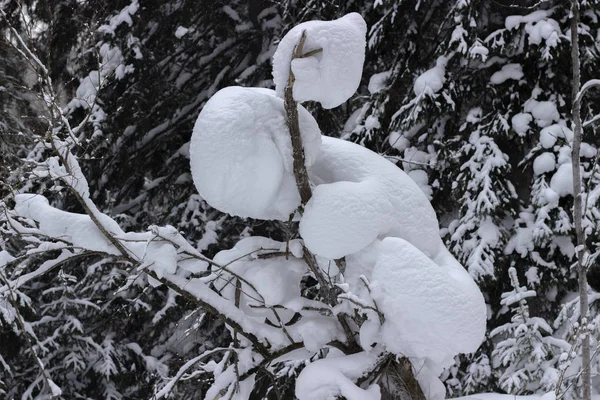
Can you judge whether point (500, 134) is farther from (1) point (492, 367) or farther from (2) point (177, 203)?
(2) point (177, 203)

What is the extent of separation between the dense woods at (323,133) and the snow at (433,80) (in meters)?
0.02

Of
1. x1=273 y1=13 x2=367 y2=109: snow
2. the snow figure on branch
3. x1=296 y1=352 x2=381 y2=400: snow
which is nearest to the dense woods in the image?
the snow figure on branch

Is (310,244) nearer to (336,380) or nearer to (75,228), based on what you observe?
(336,380)

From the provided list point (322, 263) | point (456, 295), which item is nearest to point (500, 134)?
point (322, 263)

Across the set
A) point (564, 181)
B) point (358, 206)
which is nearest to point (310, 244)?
point (358, 206)

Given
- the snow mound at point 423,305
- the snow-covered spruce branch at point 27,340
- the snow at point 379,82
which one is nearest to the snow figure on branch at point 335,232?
the snow mound at point 423,305

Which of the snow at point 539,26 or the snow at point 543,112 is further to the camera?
the snow at point 543,112

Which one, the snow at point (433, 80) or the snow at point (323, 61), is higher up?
the snow at point (323, 61)

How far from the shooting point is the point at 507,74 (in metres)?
5.67

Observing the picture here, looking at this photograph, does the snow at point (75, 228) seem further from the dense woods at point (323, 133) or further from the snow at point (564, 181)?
the snow at point (564, 181)

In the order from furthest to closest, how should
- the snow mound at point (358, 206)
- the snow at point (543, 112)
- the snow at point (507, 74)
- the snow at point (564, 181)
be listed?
the snow at point (507, 74) → the snow at point (543, 112) → the snow at point (564, 181) → the snow mound at point (358, 206)

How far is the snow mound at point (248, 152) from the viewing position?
2.44m

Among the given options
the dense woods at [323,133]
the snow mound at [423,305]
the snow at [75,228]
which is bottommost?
the dense woods at [323,133]

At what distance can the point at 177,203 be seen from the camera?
26.2ft
